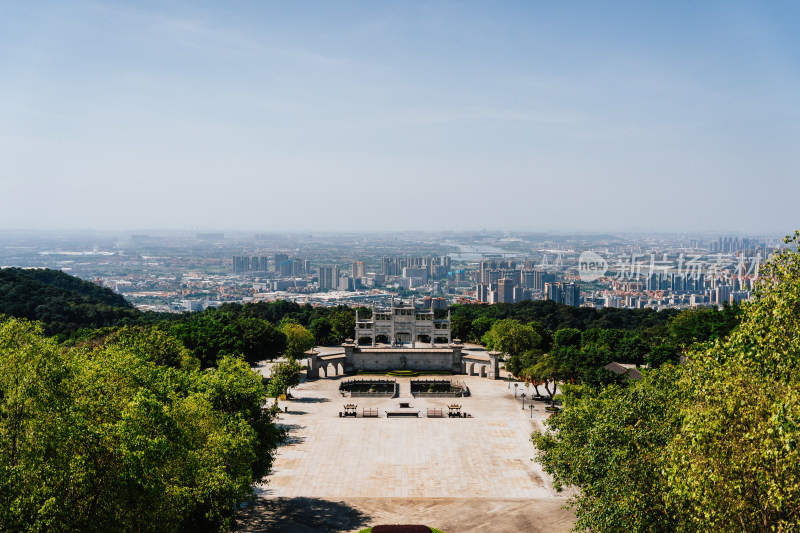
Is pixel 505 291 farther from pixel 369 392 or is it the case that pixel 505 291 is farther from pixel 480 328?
pixel 369 392

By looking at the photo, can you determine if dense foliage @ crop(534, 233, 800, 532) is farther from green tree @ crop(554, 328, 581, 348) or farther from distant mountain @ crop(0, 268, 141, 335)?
distant mountain @ crop(0, 268, 141, 335)

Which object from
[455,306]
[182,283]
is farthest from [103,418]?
[182,283]

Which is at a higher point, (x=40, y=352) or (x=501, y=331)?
(x=40, y=352)

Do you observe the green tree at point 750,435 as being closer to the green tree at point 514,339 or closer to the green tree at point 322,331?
the green tree at point 514,339

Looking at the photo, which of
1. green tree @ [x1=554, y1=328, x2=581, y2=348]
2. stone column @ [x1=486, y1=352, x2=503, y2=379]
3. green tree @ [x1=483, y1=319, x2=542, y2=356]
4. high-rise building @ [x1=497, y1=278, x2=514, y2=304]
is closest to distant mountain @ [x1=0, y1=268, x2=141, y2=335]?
stone column @ [x1=486, y1=352, x2=503, y2=379]

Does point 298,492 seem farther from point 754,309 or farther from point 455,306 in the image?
point 455,306

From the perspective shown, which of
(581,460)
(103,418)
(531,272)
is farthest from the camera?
(531,272)
